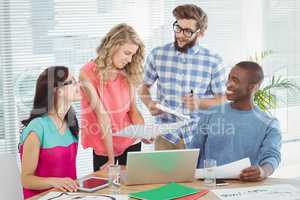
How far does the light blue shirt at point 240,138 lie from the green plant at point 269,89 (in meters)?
1.81

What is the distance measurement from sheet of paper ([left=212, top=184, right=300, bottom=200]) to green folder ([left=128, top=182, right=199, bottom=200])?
5.0 inches

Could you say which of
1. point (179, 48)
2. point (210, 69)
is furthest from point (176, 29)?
point (210, 69)

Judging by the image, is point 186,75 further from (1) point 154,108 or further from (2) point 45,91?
(2) point 45,91

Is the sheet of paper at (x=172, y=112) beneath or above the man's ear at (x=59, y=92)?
beneath

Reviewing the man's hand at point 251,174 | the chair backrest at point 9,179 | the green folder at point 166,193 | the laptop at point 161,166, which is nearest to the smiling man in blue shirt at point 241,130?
the man's hand at point 251,174

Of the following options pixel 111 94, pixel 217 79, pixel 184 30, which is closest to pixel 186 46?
pixel 184 30

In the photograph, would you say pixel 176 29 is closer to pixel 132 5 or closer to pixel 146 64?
pixel 146 64

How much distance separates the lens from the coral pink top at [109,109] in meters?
3.13

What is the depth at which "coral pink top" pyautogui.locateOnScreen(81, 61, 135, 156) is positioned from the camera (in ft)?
10.3

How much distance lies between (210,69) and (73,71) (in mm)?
1302

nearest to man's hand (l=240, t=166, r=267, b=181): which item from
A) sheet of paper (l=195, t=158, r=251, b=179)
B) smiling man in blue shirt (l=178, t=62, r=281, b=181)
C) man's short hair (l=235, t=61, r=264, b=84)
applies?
sheet of paper (l=195, t=158, r=251, b=179)

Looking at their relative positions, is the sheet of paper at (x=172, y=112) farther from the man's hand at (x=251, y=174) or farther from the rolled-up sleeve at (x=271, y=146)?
the man's hand at (x=251, y=174)

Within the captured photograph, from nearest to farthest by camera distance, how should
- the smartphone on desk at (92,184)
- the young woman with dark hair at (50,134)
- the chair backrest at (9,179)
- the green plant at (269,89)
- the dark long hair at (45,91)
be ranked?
1. the smartphone on desk at (92,184)
2. the chair backrest at (9,179)
3. the young woman with dark hair at (50,134)
4. the dark long hair at (45,91)
5. the green plant at (269,89)

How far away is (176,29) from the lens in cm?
327
